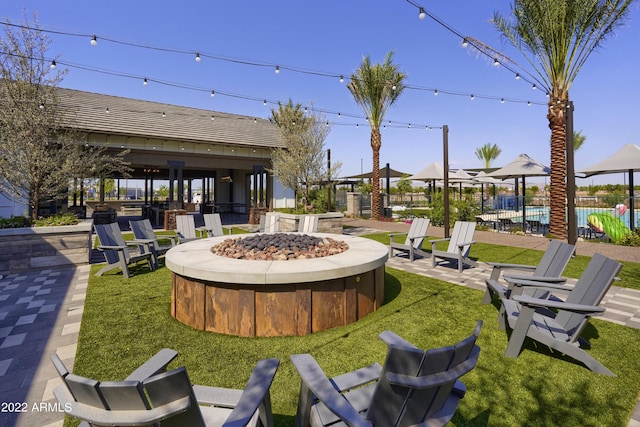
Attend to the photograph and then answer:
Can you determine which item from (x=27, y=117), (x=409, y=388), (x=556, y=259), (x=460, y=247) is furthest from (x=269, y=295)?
(x=27, y=117)

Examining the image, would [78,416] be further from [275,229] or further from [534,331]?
[275,229]

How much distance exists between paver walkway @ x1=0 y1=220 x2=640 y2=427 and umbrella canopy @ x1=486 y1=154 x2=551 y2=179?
6.61 m

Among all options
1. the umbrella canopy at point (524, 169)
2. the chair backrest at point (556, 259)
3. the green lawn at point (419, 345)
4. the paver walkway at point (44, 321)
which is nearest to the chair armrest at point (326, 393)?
the green lawn at point (419, 345)

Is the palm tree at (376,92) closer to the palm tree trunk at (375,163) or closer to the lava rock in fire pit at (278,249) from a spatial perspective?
the palm tree trunk at (375,163)

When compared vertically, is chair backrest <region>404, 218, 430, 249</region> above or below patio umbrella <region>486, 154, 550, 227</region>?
below

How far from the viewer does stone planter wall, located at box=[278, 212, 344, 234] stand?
39.5ft

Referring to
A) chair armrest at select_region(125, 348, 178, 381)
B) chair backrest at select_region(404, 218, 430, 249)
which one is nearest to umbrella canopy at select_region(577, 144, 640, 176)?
chair backrest at select_region(404, 218, 430, 249)

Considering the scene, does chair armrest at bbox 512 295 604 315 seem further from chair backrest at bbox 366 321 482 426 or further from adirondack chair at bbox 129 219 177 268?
adirondack chair at bbox 129 219 177 268

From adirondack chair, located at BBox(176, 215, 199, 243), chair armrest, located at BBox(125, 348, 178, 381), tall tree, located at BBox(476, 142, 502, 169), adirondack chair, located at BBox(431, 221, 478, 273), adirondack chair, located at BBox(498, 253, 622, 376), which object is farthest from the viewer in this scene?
tall tree, located at BBox(476, 142, 502, 169)

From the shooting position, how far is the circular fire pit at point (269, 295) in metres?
3.67

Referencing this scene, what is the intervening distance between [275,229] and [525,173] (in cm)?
1111

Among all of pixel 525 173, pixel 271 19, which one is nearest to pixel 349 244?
pixel 271 19

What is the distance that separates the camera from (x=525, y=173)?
13719mm

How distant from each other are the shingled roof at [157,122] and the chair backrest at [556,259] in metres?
14.5
